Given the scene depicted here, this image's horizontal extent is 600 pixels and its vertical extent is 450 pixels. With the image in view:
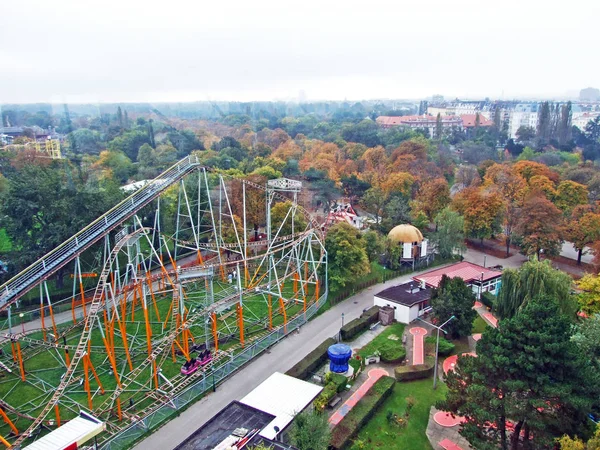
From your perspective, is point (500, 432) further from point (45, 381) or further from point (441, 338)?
point (45, 381)

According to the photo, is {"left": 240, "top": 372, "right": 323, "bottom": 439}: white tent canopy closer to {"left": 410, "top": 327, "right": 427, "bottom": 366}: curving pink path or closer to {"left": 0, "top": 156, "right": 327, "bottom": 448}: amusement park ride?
{"left": 0, "top": 156, "right": 327, "bottom": 448}: amusement park ride

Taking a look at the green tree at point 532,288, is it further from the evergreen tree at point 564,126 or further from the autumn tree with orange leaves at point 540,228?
the evergreen tree at point 564,126

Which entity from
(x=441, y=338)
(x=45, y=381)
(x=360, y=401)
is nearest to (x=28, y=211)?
(x=45, y=381)

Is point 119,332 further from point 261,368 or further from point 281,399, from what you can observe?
point 281,399

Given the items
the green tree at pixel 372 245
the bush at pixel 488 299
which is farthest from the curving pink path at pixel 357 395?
the green tree at pixel 372 245

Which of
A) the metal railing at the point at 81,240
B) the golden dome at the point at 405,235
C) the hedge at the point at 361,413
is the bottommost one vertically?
the hedge at the point at 361,413

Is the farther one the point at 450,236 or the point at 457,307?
the point at 450,236

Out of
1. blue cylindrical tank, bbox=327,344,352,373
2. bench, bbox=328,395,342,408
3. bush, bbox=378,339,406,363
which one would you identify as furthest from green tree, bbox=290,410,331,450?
bush, bbox=378,339,406,363

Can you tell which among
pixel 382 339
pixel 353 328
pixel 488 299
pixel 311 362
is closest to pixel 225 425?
pixel 311 362
